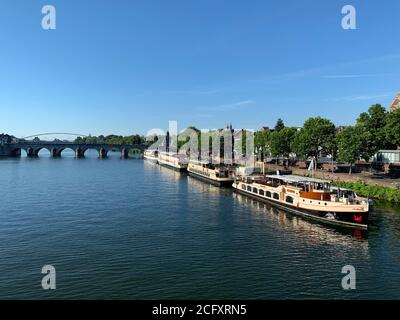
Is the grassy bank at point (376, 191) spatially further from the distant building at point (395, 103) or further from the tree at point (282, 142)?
the distant building at point (395, 103)

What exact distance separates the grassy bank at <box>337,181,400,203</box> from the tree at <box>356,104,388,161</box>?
55.1 feet

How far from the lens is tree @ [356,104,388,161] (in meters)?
94.6

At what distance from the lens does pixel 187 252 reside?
4006 cm

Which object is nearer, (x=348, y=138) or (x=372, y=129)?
(x=348, y=138)

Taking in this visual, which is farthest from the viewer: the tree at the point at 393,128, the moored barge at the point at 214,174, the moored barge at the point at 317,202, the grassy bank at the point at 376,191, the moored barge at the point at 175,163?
the moored barge at the point at 175,163

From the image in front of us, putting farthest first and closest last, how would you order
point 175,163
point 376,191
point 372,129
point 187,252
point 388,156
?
point 175,163, point 388,156, point 372,129, point 376,191, point 187,252

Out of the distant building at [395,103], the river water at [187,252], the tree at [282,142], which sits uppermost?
the distant building at [395,103]

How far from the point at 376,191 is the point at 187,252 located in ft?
160

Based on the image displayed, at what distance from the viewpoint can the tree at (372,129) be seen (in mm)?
94625

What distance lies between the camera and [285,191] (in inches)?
2579

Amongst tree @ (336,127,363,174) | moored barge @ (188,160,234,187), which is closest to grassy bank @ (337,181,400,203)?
tree @ (336,127,363,174)

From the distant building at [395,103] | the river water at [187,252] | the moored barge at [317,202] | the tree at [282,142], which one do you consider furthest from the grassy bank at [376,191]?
the distant building at [395,103]

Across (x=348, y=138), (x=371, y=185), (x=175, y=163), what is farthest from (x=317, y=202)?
(x=175, y=163)

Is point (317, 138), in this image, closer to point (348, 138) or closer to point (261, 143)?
point (348, 138)
